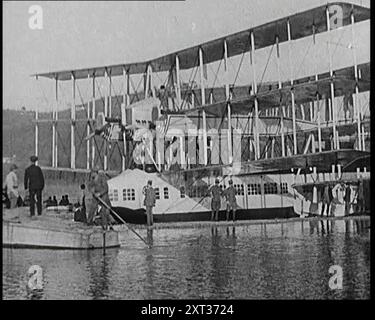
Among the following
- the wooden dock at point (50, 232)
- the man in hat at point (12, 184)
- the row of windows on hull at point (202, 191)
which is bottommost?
the wooden dock at point (50, 232)

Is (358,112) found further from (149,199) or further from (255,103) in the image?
(149,199)

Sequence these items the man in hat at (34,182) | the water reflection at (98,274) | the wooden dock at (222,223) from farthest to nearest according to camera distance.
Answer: the wooden dock at (222,223), the man in hat at (34,182), the water reflection at (98,274)

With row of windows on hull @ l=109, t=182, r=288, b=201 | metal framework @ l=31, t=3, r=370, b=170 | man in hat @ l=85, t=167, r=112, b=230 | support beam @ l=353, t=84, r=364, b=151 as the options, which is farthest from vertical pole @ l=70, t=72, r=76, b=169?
support beam @ l=353, t=84, r=364, b=151

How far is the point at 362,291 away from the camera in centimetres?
241

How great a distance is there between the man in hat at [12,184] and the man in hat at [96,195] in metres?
0.32

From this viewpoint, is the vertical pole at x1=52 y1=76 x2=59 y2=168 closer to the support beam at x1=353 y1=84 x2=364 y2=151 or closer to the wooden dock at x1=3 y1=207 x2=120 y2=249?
the wooden dock at x1=3 y1=207 x2=120 y2=249

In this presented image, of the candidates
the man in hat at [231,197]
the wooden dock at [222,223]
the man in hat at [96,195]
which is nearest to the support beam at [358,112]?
the wooden dock at [222,223]

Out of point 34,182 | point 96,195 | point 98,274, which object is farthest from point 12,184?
point 98,274

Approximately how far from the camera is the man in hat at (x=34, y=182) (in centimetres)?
255

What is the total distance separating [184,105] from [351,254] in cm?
100

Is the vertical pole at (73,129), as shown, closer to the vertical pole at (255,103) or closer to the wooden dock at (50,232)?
the wooden dock at (50,232)

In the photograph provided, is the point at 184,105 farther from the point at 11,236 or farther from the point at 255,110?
the point at 11,236

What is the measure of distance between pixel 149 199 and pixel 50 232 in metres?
0.47
